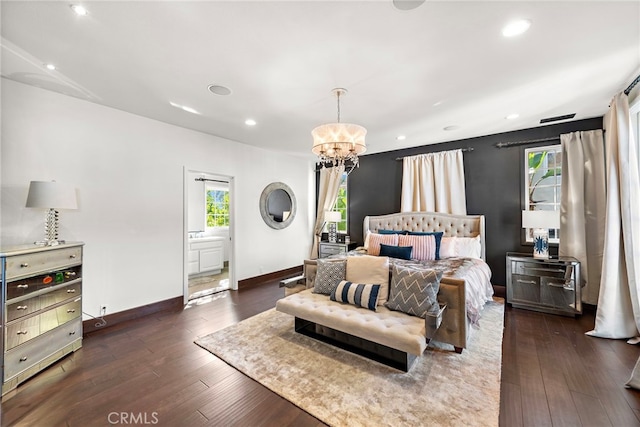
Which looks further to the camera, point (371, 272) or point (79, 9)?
point (371, 272)

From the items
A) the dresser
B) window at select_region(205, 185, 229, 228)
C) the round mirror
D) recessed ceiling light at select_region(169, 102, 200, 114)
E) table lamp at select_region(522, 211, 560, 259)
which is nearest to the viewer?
the dresser

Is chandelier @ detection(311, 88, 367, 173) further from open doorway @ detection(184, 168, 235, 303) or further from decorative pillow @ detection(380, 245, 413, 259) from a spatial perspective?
open doorway @ detection(184, 168, 235, 303)

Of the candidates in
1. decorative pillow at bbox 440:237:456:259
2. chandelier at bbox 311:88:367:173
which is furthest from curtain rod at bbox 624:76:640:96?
chandelier at bbox 311:88:367:173

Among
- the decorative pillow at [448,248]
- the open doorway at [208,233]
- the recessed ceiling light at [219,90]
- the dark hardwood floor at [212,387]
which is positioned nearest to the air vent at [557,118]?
the decorative pillow at [448,248]

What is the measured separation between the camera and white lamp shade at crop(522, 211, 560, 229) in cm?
356

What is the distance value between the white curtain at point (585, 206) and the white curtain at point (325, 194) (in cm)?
395

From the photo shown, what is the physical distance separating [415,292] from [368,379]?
885mm

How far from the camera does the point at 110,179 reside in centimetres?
320

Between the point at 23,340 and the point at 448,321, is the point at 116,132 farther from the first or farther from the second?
the point at 448,321

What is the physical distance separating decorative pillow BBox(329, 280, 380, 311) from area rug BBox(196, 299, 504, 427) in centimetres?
49

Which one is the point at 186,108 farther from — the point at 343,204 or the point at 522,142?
the point at 522,142

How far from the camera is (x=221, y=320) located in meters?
3.33

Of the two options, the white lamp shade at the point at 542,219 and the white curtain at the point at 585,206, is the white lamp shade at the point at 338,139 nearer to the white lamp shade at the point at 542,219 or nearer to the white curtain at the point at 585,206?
the white lamp shade at the point at 542,219

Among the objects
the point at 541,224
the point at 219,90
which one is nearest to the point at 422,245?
the point at 541,224
